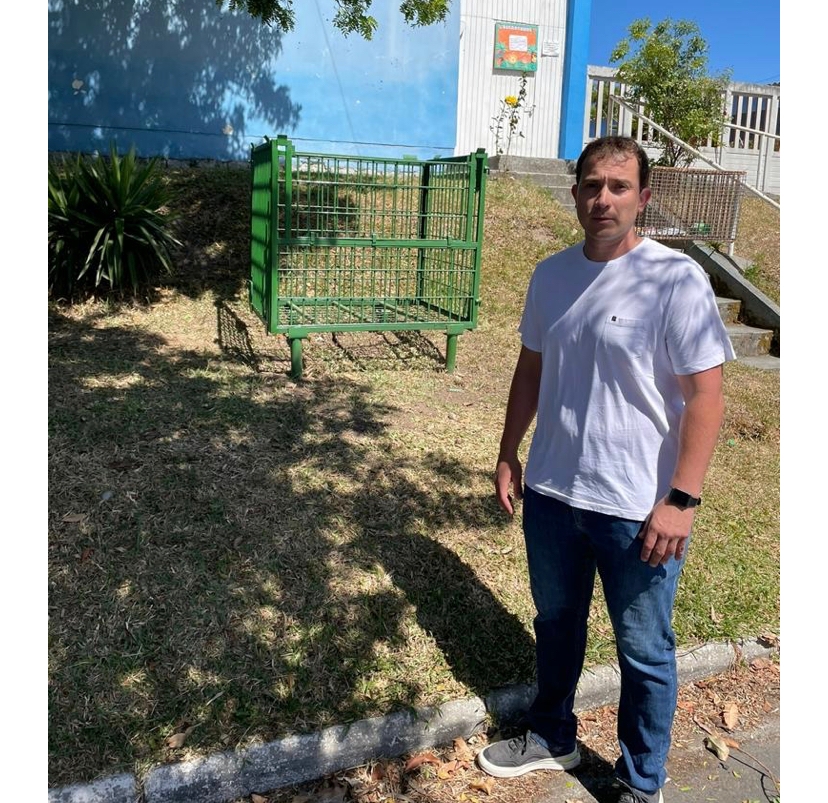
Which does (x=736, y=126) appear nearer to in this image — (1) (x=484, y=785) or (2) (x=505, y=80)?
(2) (x=505, y=80)

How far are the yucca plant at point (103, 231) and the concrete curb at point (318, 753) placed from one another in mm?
5962

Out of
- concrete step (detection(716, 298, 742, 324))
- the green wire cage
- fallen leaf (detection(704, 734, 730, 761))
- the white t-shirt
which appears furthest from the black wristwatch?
concrete step (detection(716, 298, 742, 324))

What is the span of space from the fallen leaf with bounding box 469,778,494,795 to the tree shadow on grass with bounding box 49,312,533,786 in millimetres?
405

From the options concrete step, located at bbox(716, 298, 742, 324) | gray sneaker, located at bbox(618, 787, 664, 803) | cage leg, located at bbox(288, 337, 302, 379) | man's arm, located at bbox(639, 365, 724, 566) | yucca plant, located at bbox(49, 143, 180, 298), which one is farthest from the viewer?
concrete step, located at bbox(716, 298, 742, 324)

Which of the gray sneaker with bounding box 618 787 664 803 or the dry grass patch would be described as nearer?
the gray sneaker with bounding box 618 787 664 803

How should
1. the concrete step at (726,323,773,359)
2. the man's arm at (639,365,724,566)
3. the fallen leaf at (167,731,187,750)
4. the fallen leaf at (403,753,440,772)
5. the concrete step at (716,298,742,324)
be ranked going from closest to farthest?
the man's arm at (639,365,724,566) → the fallen leaf at (167,731,187,750) → the fallen leaf at (403,753,440,772) → the concrete step at (726,323,773,359) → the concrete step at (716,298,742,324)

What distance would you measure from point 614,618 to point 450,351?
15.2 feet

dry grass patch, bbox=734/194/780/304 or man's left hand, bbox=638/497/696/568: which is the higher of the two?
dry grass patch, bbox=734/194/780/304

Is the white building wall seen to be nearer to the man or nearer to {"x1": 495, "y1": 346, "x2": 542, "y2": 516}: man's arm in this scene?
{"x1": 495, "y1": 346, "x2": 542, "y2": 516}: man's arm

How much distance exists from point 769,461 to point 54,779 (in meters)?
5.00

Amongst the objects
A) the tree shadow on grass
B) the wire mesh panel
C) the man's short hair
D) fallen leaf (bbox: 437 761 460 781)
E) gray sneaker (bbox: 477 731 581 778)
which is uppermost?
the wire mesh panel

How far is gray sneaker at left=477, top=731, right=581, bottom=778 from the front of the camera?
3053 mm

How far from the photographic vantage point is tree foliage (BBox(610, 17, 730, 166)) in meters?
12.7

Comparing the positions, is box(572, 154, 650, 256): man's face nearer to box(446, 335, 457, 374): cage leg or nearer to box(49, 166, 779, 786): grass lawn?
box(49, 166, 779, 786): grass lawn
